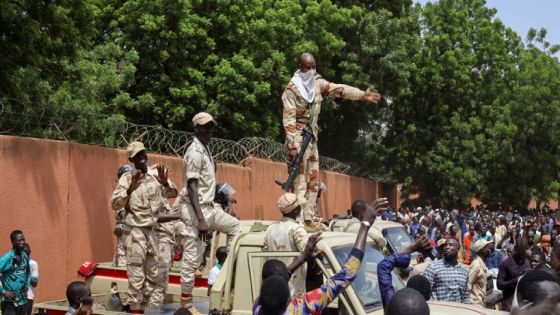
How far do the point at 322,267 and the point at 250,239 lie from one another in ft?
2.37

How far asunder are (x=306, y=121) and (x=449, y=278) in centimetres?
224

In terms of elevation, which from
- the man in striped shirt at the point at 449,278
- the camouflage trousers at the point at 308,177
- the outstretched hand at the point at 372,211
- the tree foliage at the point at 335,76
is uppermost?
the tree foliage at the point at 335,76

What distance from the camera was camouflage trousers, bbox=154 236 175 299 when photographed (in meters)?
7.77

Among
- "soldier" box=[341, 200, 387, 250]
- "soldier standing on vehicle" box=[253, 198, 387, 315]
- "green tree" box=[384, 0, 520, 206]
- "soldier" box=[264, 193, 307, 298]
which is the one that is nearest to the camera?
"soldier standing on vehicle" box=[253, 198, 387, 315]

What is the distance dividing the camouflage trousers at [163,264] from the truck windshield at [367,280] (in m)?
2.30

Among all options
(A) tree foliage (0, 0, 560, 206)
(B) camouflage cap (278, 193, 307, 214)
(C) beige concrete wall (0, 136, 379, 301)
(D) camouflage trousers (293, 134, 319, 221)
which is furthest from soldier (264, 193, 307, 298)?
(A) tree foliage (0, 0, 560, 206)

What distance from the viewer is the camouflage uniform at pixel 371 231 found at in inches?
271

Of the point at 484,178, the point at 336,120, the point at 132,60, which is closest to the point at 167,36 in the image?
the point at 132,60

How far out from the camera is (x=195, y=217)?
24.1 feet

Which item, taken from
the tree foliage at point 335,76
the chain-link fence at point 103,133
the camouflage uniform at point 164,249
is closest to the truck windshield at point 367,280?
the camouflage uniform at point 164,249

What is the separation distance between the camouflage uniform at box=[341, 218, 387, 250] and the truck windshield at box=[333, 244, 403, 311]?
0.45 meters

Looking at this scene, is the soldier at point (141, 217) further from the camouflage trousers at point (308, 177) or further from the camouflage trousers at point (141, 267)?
the camouflage trousers at point (308, 177)

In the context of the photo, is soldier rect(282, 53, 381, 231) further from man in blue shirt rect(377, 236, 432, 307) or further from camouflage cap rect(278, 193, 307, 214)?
man in blue shirt rect(377, 236, 432, 307)

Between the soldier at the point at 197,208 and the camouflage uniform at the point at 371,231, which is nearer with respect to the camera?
the camouflage uniform at the point at 371,231
